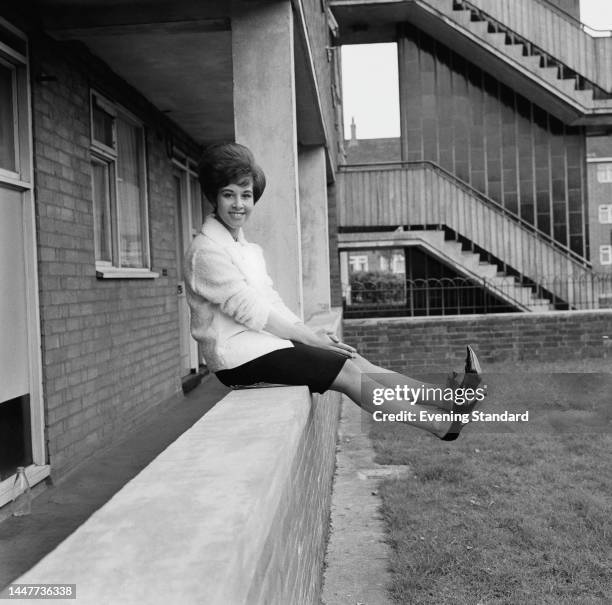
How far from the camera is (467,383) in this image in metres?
3.41

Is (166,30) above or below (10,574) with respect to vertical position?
above

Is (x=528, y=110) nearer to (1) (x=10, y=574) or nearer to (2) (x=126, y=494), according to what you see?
(1) (x=10, y=574)

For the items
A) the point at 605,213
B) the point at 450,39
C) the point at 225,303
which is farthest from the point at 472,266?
the point at 605,213

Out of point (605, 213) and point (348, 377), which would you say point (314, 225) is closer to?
point (348, 377)

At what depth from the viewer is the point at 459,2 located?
52.9 feet

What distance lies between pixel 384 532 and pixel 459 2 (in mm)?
14311

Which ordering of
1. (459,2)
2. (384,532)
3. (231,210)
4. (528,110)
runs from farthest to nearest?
(528,110)
(459,2)
(384,532)
(231,210)

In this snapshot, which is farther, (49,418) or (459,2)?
(459,2)

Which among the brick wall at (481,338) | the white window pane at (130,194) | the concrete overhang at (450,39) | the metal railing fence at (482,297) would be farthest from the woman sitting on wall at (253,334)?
the concrete overhang at (450,39)

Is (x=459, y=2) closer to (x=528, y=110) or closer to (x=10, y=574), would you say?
(x=528, y=110)

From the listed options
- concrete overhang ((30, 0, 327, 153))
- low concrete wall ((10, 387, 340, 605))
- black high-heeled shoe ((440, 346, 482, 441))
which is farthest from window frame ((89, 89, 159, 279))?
low concrete wall ((10, 387, 340, 605))

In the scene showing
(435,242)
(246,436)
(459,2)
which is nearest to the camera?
(246,436)

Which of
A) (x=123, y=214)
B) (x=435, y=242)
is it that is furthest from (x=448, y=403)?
(x=435, y=242)

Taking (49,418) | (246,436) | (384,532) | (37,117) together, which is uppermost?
(37,117)
